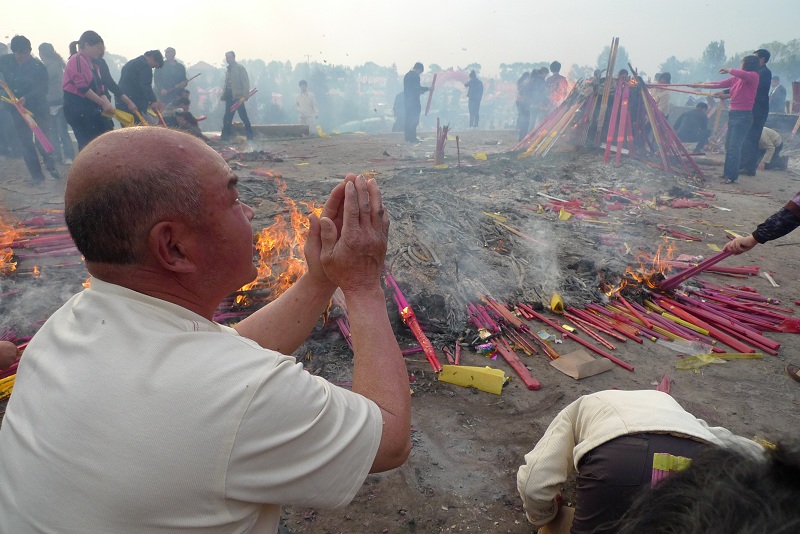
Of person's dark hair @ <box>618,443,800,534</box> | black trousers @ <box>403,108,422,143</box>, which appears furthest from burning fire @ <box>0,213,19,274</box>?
black trousers @ <box>403,108,422,143</box>

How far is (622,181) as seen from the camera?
12.0 metres

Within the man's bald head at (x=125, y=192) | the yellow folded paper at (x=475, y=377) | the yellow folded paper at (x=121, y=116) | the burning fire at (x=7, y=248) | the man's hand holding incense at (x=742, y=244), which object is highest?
the yellow folded paper at (x=121, y=116)

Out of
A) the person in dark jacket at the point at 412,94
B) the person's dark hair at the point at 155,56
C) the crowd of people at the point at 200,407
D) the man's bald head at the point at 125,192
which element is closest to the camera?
the crowd of people at the point at 200,407

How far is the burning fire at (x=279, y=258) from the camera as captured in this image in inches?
185

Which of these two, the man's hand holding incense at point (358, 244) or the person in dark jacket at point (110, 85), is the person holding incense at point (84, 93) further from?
the man's hand holding incense at point (358, 244)

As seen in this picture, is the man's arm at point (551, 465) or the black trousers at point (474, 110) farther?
the black trousers at point (474, 110)

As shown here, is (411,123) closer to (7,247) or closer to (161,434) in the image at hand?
(7,247)

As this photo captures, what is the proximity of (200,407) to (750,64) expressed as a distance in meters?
15.1

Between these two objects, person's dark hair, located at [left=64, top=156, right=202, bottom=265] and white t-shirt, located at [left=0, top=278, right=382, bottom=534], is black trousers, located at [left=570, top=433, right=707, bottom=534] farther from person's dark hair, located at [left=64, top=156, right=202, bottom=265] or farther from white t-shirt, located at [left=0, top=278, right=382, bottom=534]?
person's dark hair, located at [left=64, top=156, right=202, bottom=265]

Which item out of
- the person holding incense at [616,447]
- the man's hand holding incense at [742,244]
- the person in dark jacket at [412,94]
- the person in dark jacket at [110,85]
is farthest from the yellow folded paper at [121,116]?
the person in dark jacket at [412,94]

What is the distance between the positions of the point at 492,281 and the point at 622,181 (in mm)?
8368

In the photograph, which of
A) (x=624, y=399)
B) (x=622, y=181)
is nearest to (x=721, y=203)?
(x=622, y=181)

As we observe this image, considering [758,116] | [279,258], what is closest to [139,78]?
[279,258]

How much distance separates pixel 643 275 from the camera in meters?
5.83
